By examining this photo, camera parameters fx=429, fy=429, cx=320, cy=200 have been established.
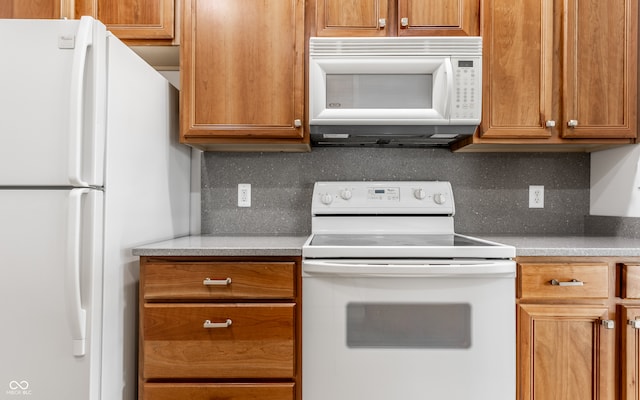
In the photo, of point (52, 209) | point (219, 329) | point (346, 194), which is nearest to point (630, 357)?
point (346, 194)

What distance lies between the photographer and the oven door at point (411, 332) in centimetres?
146

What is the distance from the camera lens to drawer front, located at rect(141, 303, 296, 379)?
1.46m

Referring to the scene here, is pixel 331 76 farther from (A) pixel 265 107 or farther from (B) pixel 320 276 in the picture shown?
(B) pixel 320 276

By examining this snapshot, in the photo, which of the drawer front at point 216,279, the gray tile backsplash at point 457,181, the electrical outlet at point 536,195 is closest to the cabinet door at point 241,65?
the gray tile backsplash at point 457,181

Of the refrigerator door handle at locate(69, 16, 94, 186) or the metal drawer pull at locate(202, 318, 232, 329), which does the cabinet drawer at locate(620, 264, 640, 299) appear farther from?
the refrigerator door handle at locate(69, 16, 94, 186)

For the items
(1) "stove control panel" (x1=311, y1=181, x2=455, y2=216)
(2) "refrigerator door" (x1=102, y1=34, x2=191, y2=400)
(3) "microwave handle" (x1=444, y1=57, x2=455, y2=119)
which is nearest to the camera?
(2) "refrigerator door" (x1=102, y1=34, x2=191, y2=400)

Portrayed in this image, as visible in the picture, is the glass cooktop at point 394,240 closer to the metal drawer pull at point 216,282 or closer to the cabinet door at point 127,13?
the metal drawer pull at point 216,282

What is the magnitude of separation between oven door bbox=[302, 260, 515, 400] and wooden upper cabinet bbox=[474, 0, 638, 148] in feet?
2.40

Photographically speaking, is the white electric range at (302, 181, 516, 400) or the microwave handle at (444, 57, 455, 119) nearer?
the white electric range at (302, 181, 516, 400)

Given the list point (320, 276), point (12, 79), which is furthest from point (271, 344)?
point (12, 79)

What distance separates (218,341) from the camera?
1465 mm

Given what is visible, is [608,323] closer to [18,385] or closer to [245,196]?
[245,196]

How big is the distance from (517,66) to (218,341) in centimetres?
161

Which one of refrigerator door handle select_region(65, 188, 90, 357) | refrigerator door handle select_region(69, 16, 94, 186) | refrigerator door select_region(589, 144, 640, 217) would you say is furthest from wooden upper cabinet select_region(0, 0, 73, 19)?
refrigerator door select_region(589, 144, 640, 217)
